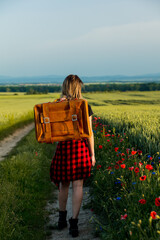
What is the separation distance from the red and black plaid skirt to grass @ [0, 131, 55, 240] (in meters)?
0.87

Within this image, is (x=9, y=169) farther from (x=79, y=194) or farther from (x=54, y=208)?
(x=79, y=194)

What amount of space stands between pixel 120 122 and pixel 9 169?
3827mm

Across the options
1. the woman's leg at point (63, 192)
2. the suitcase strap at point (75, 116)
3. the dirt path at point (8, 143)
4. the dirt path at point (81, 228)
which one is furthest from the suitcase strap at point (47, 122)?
the dirt path at point (8, 143)

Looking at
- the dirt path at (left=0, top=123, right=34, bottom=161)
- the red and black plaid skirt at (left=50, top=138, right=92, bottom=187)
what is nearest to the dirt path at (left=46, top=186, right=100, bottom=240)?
the red and black plaid skirt at (left=50, top=138, right=92, bottom=187)

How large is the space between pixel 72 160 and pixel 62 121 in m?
0.58

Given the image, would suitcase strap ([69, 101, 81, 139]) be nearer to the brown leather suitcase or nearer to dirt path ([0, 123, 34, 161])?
the brown leather suitcase

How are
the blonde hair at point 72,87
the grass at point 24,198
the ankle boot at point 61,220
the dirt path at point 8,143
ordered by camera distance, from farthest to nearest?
the dirt path at point 8,143 → the ankle boot at point 61,220 → the grass at point 24,198 → the blonde hair at point 72,87

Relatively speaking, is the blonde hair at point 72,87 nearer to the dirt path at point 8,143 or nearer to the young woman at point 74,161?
the young woman at point 74,161

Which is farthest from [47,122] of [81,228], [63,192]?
[81,228]

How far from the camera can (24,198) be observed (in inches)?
187

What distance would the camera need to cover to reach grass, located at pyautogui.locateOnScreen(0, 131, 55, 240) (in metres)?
3.59

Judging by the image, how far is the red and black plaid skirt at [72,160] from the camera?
137 inches

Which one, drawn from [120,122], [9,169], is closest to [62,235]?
[9,169]

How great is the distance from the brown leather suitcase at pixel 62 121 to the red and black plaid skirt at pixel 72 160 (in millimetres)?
288
